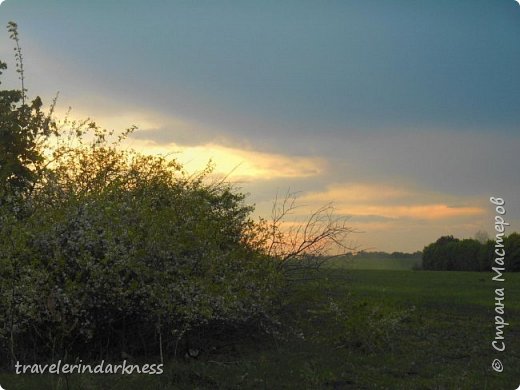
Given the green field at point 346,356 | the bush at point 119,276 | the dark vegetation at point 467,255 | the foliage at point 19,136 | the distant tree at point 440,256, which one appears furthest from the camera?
the distant tree at point 440,256

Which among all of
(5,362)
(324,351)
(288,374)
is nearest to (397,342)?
(324,351)

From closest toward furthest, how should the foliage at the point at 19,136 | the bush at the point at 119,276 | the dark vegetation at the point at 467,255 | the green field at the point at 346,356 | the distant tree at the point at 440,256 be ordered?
the green field at the point at 346,356
the bush at the point at 119,276
the foliage at the point at 19,136
the dark vegetation at the point at 467,255
the distant tree at the point at 440,256

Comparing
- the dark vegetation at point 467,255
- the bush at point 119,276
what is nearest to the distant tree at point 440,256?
the dark vegetation at point 467,255

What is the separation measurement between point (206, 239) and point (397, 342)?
5.91 meters

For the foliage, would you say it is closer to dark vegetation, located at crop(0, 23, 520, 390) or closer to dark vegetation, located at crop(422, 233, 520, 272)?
dark vegetation, located at crop(0, 23, 520, 390)

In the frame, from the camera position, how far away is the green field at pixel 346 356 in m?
11.5

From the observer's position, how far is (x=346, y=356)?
1425cm

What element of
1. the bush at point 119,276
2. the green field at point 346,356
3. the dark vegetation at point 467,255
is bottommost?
the green field at point 346,356

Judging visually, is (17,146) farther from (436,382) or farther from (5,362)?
(436,382)

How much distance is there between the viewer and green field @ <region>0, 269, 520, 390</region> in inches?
451

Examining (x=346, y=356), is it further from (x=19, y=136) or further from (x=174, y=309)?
(x=19, y=136)

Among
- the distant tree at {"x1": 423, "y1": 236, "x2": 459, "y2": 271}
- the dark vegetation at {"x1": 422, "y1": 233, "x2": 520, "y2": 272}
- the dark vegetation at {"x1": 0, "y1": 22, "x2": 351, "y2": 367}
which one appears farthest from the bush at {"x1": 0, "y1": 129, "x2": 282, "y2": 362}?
the distant tree at {"x1": 423, "y1": 236, "x2": 459, "y2": 271}

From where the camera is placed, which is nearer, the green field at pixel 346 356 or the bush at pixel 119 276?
the green field at pixel 346 356

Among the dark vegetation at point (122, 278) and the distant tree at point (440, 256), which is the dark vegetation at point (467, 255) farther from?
the dark vegetation at point (122, 278)
